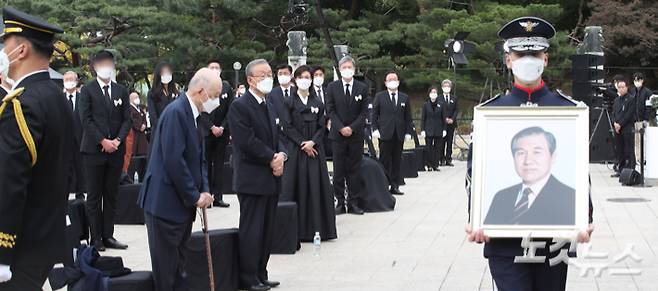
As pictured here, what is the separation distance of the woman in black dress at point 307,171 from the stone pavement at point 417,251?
28 centimetres

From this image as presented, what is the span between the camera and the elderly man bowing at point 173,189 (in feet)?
23.2

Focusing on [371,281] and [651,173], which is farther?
[651,173]

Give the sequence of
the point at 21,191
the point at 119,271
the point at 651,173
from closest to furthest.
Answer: the point at 21,191 → the point at 119,271 → the point at 651,173

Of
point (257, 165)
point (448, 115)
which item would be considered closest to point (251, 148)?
point (257, 165)

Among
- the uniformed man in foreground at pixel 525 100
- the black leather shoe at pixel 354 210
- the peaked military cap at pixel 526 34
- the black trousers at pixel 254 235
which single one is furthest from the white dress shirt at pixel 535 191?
the black leather shoe at pixel 354 210

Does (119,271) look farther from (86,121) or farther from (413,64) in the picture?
(413,64)

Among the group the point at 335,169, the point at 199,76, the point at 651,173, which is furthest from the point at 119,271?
the point at 651,173

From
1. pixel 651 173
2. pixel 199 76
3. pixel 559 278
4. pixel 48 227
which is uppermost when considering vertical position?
pixel 199 76

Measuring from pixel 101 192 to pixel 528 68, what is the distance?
6.43 meters

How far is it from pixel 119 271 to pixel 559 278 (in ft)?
10.6

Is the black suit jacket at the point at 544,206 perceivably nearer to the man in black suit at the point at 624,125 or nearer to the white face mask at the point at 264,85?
the white face mask at the point at 264,85

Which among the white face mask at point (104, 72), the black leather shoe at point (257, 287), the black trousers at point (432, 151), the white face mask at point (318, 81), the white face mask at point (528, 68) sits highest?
the white face mask at point (528, 68)

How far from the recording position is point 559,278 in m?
5.45

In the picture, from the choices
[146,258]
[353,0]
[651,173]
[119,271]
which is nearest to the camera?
[119,271]
